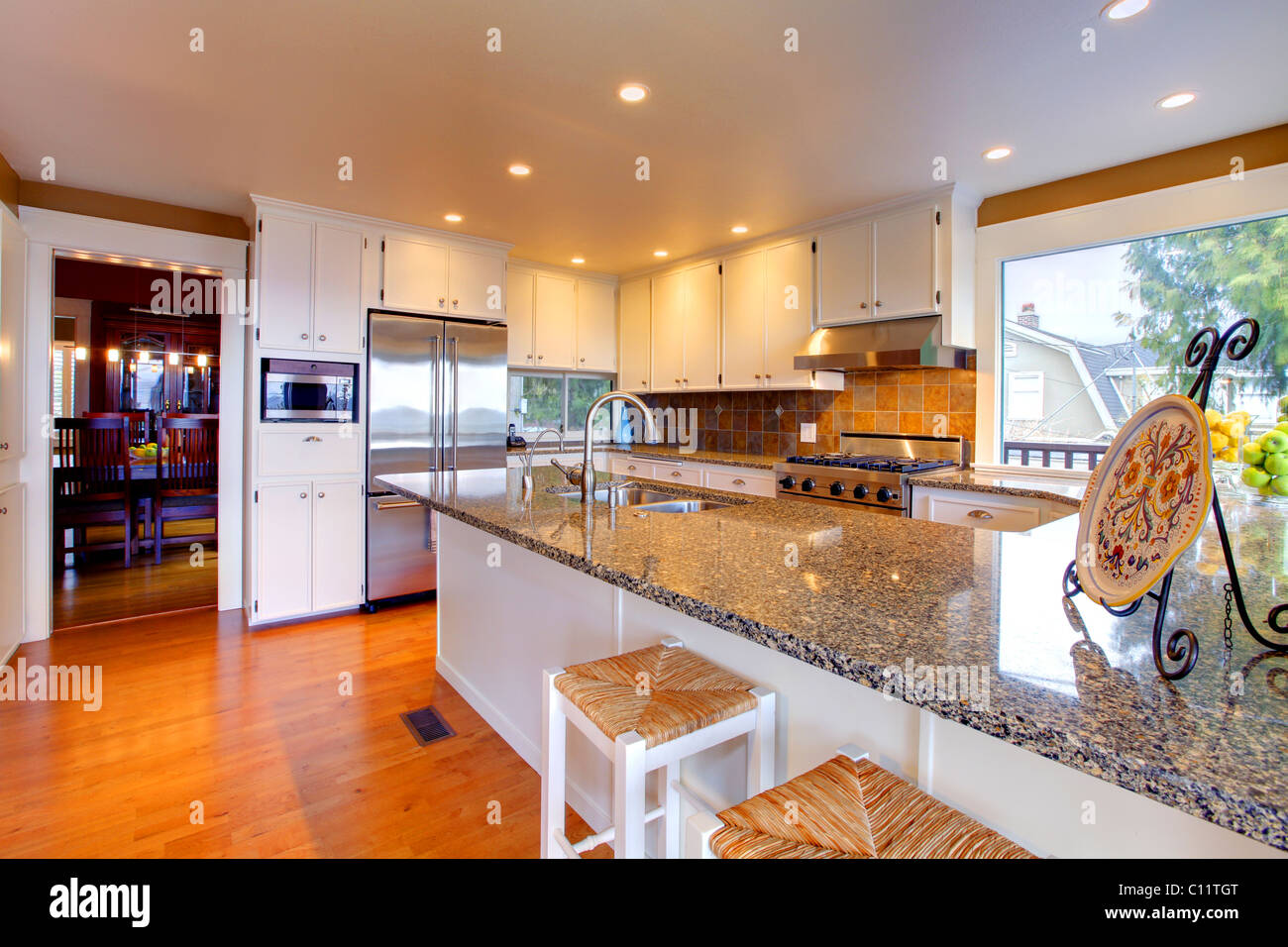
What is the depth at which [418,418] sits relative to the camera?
399 centimetres

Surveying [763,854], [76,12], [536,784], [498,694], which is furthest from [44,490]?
[763,854]

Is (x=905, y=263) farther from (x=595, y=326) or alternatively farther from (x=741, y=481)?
(x=595, y=326)

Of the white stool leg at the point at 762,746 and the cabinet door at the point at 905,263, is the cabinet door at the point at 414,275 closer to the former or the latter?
the cabinet door at the point at 905,263

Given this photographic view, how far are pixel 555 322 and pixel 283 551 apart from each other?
2556mm

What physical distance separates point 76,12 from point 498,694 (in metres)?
2.54

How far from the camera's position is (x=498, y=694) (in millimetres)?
2348

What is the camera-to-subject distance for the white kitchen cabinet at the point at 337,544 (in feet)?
12.2

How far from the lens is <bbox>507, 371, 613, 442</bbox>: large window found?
5.11 m

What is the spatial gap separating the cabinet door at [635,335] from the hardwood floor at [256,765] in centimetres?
282

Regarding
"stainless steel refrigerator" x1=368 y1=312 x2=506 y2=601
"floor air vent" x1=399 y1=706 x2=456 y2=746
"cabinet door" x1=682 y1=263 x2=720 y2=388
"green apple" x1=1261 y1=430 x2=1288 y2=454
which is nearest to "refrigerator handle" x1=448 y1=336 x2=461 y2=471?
"stainless steel refrigerator" x1=368 y1=312 x2=506 y2=601

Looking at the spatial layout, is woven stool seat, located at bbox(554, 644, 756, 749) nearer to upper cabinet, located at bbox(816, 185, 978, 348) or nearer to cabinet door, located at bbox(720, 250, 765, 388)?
upper cabinet, located at bbox(816, 185, 978, 348)

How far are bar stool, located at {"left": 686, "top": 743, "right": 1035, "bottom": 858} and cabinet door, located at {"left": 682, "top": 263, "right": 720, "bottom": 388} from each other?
12.4 feet

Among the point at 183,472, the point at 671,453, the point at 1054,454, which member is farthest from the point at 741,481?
the point at 183,472
